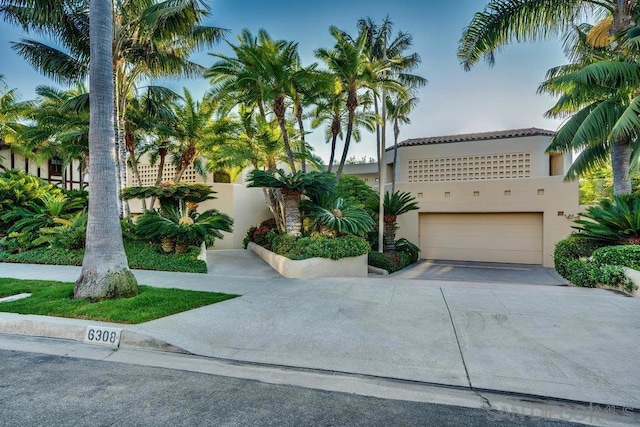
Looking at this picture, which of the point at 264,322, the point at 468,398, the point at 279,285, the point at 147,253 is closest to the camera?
the point at 468,398

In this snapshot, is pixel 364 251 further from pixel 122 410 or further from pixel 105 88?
pixel 122 410

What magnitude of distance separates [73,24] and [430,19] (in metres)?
13.0

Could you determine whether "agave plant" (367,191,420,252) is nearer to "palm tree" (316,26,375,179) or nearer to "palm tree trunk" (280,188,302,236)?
"palm tree" (316,26,375,179)

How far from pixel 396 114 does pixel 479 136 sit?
15.1ft

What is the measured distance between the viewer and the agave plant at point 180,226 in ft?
34.5

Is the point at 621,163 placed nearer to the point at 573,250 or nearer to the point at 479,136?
the point at 573,250

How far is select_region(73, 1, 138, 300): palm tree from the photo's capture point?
627 cm

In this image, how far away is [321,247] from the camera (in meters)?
10.0

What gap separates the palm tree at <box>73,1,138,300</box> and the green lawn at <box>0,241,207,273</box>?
3.75m

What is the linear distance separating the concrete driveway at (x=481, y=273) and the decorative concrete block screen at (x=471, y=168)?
4.36 m

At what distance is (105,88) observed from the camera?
21.6 feet

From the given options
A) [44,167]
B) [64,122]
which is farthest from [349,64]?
[44,167]

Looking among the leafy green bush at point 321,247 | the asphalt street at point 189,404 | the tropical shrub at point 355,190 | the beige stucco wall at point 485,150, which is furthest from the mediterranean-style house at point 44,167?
the asphalt street at point 189,404

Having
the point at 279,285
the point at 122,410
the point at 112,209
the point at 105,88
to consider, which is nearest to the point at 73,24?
the point at 105,88
